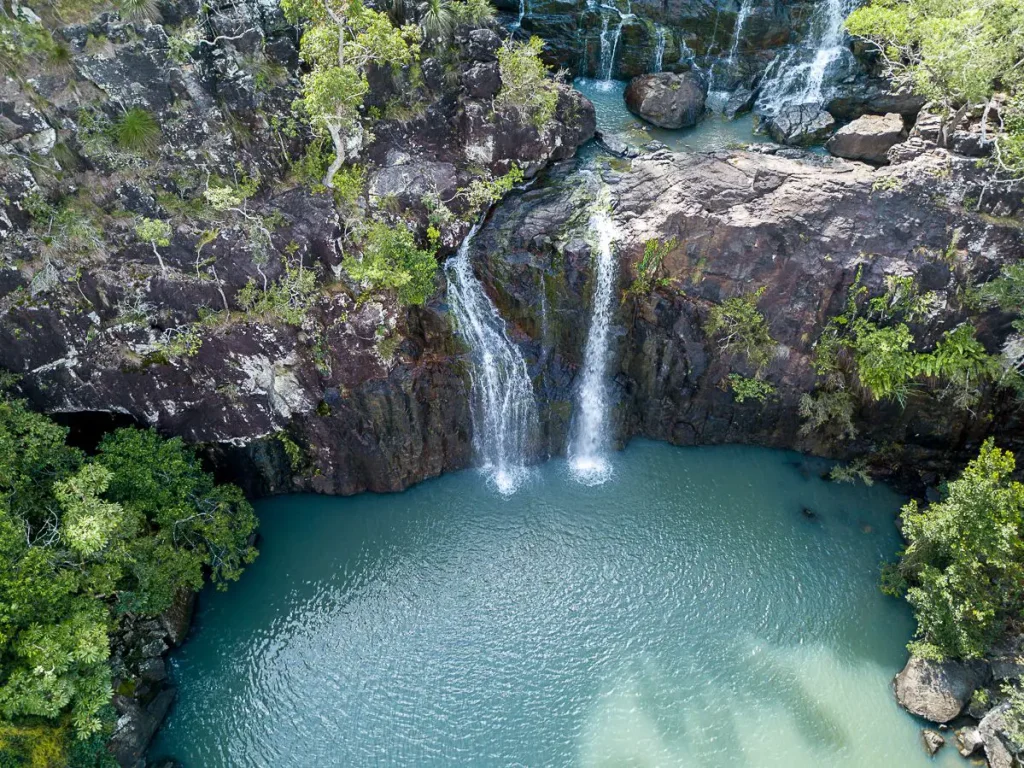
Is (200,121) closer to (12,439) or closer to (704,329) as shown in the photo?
(12,439)

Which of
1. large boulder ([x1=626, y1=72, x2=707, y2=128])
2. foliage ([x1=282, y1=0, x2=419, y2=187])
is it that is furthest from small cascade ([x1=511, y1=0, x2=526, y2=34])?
foliage ([x1=282, y1=0, x2=419, y2=187])

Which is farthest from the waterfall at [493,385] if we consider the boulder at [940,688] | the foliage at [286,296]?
the boulder at [940,688]

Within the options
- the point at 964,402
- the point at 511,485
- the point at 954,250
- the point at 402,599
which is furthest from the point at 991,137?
the point at 402,599

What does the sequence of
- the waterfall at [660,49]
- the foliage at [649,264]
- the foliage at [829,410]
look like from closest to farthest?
the foliage at [649,264], the foliage at [829,410], the waterfall at [660,49]

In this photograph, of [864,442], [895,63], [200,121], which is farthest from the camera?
[864,442]

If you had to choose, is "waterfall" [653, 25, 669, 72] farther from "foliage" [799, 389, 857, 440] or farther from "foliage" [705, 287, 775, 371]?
"foliage" [799, 389, 857, 440]

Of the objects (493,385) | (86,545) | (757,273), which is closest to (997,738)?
(757,273)

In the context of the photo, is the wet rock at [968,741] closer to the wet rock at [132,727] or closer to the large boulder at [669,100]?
the wet rock at [132,727]
